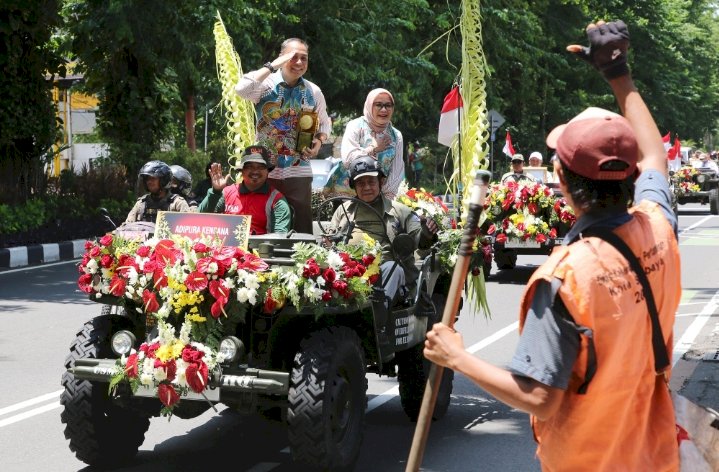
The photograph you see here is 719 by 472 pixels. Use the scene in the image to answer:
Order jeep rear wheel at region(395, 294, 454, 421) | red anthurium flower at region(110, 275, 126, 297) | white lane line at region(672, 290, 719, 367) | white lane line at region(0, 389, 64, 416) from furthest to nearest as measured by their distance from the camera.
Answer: white lane line at region(672, 290, 719, 367)
white lane line at region(0, 389, 64, 416)
jeep rear wheel at region(395, 294, 454, 421)
red anthurium flower at region(110, 275, 126, 297)

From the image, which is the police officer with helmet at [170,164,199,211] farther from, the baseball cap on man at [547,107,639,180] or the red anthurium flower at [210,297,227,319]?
the baseball cap on man at [547,107,639,180]

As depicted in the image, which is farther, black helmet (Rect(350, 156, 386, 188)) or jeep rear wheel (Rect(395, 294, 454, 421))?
jeep rear wheel (Rect(395, 294, 454, 421))

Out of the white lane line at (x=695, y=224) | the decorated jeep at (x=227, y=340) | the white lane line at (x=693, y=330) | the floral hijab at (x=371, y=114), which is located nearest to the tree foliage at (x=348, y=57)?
the floral hijab at (x=371, y=114)

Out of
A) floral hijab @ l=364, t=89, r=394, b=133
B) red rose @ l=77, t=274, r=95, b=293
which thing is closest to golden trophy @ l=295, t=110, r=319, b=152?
floral hijab @ l=364, t=89, r=394, b=133

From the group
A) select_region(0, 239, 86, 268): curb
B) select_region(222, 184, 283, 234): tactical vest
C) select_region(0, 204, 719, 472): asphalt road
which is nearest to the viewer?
select_region(0, 204, 719, 472): asphalt road

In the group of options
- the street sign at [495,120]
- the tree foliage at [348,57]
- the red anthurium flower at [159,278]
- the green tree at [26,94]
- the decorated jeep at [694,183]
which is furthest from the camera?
the decorated jeep at [694,183]

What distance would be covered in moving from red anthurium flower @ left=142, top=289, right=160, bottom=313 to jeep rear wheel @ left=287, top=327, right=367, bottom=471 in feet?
2.42

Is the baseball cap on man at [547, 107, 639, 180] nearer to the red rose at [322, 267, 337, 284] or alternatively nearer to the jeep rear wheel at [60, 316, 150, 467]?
the red rose at [322, 267, 337, 284]

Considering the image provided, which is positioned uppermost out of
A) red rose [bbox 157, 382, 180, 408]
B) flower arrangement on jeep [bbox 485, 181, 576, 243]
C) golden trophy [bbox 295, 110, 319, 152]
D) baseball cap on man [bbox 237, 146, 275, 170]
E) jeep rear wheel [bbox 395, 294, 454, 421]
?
golden trophy [bbox 295, 110, 319, 152]

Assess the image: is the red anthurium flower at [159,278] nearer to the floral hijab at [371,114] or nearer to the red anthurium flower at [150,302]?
the red anthurium flower at [150,302]

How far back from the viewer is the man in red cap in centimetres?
297

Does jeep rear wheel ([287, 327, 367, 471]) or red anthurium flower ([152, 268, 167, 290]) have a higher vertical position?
red anthurium flower ([152, 268, 167, 290])

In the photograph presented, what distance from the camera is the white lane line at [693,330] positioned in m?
10.8

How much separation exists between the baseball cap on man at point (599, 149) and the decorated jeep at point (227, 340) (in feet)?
10.5
